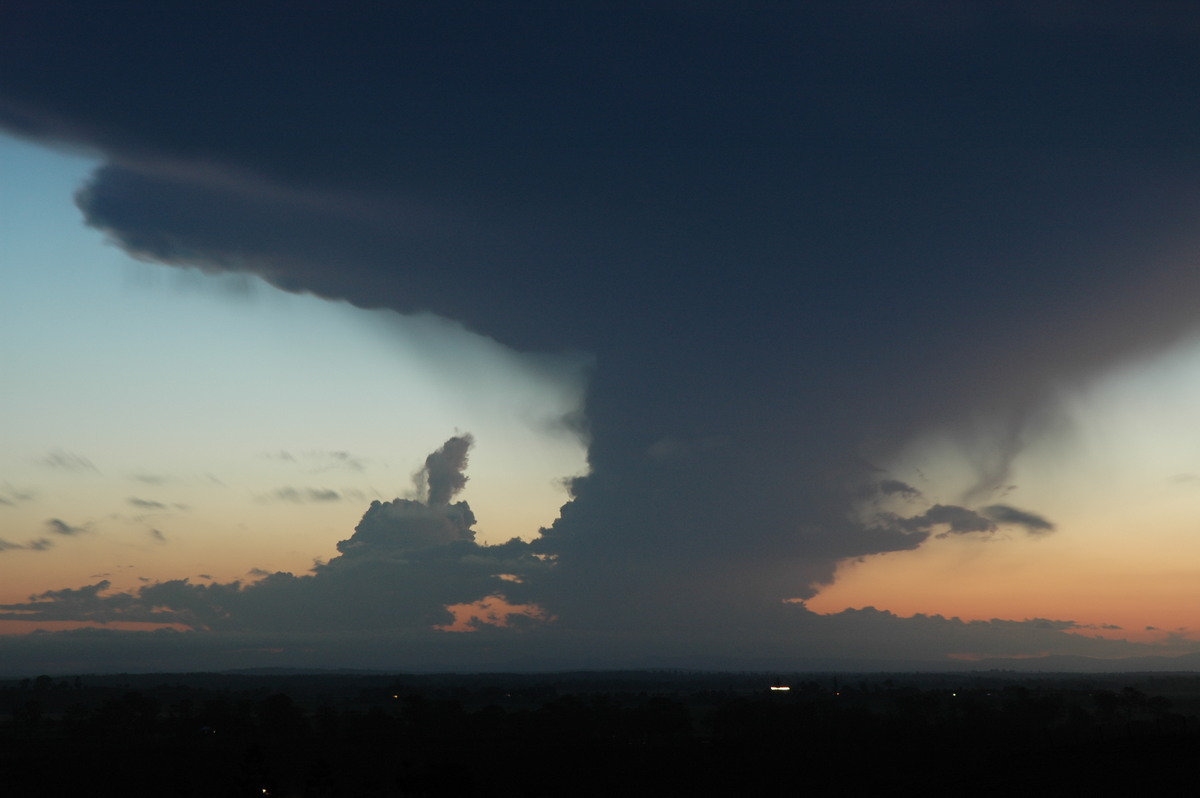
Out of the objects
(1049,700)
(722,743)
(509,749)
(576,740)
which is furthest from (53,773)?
(1049,700)

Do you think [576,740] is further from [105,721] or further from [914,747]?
[105,721]

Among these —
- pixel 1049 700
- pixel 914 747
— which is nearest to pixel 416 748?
pixel 914 747

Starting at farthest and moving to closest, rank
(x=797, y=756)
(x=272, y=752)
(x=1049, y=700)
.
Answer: (x=1049, y=700)
(x=272, y=752)
(x=797, y=756)

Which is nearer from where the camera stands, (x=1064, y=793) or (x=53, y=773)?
(x=1064, y=793)

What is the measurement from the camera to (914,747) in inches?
5886

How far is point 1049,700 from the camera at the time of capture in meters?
197

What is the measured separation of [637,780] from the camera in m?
130

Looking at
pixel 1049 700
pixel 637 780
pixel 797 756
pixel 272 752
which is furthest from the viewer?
pixel 1049 700

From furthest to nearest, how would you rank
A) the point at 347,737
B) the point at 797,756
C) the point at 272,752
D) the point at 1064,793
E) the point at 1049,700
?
the point at 1049,700 → the point at 347,737 → the point at 272,752 → the point at 797,756 → the point at 1064,793

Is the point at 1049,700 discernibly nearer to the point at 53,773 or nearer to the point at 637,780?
the point at 637,780

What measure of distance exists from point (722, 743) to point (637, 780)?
33.6 meters

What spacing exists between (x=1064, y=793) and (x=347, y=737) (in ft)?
425

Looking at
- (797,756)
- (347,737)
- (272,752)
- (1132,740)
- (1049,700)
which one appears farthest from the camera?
(1049,700)

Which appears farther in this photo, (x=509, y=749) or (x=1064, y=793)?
(x=509, y=749)
